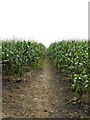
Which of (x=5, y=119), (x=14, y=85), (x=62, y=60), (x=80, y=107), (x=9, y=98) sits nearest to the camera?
(x=5, y=119)

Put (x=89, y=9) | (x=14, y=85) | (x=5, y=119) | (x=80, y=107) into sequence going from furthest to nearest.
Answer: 1. (x=89, y=9)
2. (x=14, y=85)
3. (x=80, y=107)
4. (x=5, y=119)

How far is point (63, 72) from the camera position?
7871 mm

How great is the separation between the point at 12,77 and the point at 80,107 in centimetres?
247

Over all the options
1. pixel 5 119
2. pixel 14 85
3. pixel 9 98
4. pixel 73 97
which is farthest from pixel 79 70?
pixel 5 119

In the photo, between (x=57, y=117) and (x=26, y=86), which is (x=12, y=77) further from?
(x=57, y=117)

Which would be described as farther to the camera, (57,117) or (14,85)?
(14,85)

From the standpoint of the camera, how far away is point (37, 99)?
5352 mm

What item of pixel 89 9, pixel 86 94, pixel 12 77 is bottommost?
pixel 86 94

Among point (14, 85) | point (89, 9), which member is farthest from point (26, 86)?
point (89, 9)

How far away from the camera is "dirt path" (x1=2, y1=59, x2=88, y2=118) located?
459 cm

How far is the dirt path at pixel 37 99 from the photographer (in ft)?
15.0

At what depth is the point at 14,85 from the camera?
6.04 meters

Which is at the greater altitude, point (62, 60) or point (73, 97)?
point (62, 60)

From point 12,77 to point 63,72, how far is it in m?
2.02
